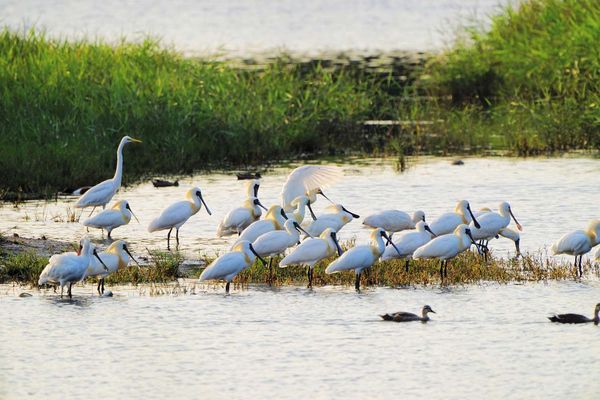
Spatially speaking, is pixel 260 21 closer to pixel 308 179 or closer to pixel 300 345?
pixel 308 179

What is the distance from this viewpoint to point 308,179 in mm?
17641

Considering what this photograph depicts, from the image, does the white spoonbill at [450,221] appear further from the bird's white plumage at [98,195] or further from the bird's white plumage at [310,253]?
the bird's white plumage at [98,195]

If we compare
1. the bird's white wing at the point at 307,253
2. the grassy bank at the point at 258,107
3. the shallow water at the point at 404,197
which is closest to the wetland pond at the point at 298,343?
the bird's white wing at the point at 307,253

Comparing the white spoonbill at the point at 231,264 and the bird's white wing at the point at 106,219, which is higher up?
the bird's white wing at the point at 106,219

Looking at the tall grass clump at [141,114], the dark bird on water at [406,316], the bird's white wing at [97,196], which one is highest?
the tall grass clump at [141,114]

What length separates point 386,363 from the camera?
11.3 metres

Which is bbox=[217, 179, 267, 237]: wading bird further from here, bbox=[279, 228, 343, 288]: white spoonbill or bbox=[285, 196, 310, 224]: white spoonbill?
bbox=[279, 228, 343, 288]: white spoonbill

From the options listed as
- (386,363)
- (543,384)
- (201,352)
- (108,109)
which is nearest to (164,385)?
(201,352)

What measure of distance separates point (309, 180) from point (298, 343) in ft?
19.1

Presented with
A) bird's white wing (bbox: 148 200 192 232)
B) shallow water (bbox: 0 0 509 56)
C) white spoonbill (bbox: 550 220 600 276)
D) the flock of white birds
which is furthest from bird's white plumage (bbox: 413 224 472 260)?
shallow water (bbox: 0 0 509 56)

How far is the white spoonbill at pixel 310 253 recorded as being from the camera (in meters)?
14.0

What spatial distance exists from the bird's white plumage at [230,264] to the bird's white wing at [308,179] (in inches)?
139

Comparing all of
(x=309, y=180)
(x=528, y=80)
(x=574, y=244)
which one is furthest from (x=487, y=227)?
(x=528, y=80)

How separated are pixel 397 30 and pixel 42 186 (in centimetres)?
4161
